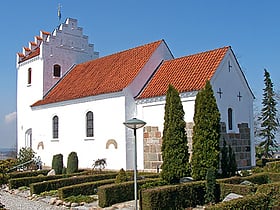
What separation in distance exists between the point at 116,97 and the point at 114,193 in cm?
886

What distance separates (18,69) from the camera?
97.9ft

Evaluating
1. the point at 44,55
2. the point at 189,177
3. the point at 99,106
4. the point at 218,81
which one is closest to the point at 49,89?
the point at 44,55

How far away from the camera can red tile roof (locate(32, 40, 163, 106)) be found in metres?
21.2

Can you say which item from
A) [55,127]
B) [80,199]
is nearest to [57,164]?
[55,127]

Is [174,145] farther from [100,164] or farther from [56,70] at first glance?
[56,70]

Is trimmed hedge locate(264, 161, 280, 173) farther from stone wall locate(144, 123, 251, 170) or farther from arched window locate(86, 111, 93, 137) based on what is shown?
arched window locate(86, 111, 93, 137)

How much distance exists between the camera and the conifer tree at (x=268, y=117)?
32094mm

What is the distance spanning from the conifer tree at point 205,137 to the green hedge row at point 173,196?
1248 millimetres

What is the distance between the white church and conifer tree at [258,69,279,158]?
13.0 m

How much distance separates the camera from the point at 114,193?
1223cm

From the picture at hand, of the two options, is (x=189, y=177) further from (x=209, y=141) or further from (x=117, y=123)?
(x=117, y=123)

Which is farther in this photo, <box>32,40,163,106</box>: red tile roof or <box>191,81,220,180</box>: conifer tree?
<box>32,40,163,106</box>: red tile roof

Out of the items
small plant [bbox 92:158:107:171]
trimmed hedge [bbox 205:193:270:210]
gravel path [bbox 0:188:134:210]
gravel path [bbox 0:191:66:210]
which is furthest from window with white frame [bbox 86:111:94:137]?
trimmed hedge [bbox 205:193:270:210]

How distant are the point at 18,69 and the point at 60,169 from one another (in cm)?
1195
